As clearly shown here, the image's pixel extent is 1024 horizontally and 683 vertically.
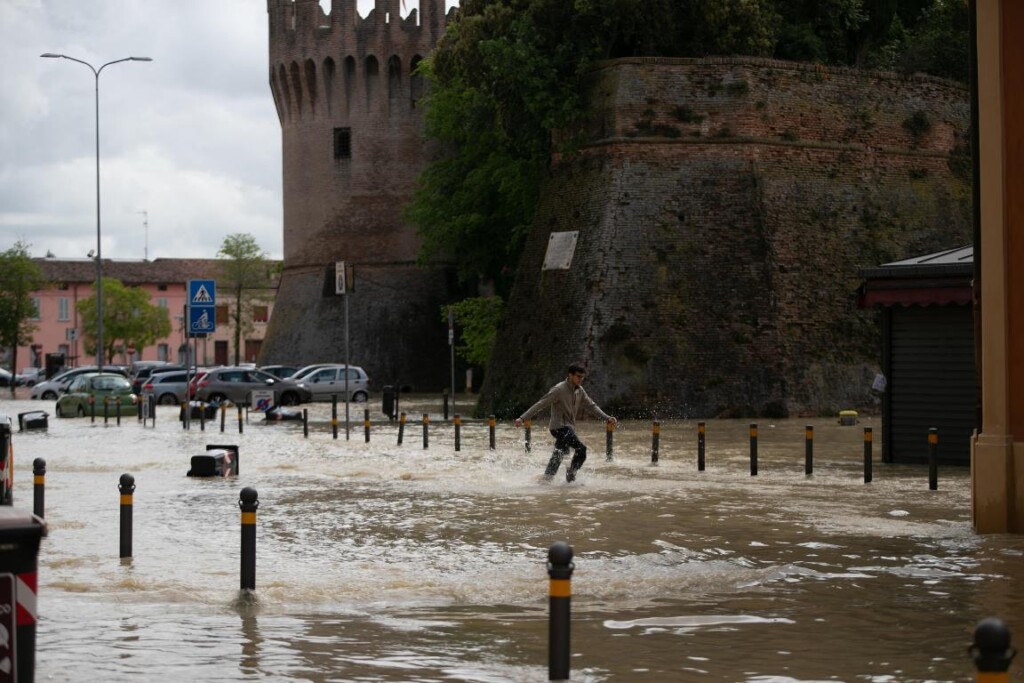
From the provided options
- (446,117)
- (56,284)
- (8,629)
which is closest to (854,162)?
(446,117)

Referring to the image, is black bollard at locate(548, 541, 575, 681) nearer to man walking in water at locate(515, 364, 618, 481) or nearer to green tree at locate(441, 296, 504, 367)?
man walking in water at locate(515, 364, 618, 481)

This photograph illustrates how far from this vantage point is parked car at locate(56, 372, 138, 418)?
45625 mm

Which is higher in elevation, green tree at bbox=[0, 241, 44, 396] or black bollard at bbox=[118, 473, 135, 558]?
green tree at bbox=[0, 241, 44, 396]

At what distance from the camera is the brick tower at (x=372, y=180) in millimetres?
67562

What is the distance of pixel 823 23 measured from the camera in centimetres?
5128

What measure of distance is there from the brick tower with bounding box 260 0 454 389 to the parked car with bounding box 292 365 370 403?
10.1 meters

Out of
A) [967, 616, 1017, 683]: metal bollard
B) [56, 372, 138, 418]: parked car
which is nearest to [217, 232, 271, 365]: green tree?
[56, 372, 138, 418]: parked car

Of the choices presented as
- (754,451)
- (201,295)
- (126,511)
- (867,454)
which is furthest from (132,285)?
(126,511)

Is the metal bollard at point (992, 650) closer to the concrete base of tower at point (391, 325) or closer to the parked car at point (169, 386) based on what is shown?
the parked car at point (169, 386)

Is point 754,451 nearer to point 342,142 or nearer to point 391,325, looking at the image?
point 391,325

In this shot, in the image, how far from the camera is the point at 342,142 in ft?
225

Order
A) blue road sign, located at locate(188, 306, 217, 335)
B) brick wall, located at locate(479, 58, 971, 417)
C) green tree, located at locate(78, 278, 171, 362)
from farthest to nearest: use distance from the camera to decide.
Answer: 1. green tree, located at locate(78, 278, 171, 362)
2. brick wall, located at locate(479, 58, 971, 417)
3. blue road sign, located at locate(188, 306, 217, 335)

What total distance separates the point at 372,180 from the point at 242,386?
1675 cm

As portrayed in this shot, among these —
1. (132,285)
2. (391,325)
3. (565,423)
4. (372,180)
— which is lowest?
(565,423)
